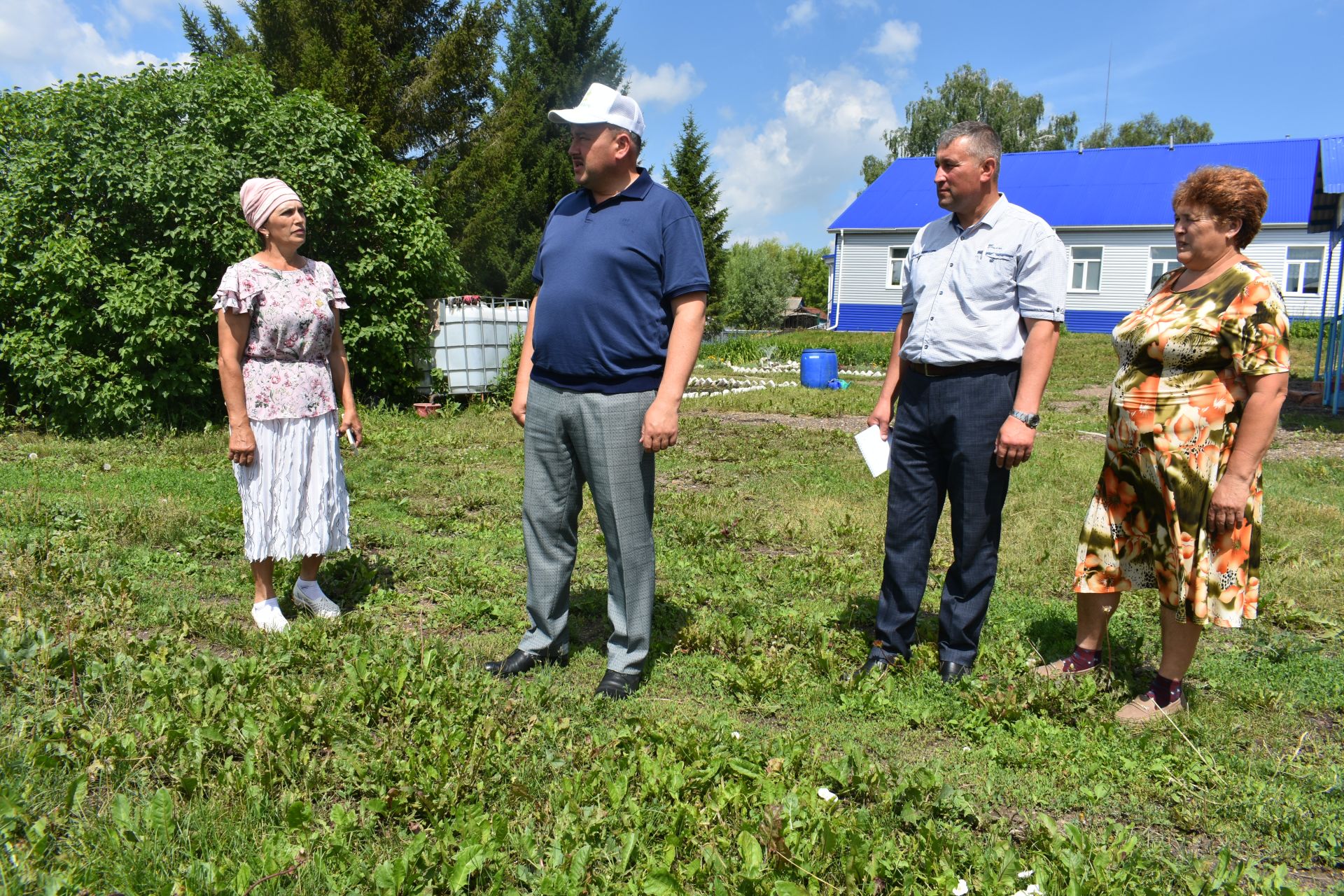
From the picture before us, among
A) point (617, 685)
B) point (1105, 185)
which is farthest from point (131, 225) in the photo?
point (1105, 185)

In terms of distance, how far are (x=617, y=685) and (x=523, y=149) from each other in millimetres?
27826

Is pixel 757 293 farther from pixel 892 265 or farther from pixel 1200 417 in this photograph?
pixel 1200 417

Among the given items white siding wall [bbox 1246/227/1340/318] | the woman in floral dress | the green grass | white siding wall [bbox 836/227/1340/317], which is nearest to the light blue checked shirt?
the woman in floral dress

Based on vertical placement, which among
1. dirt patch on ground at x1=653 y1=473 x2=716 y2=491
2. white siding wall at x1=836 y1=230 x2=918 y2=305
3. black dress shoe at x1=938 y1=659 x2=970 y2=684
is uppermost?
white siding wall at x1=836 y1=230 x2=918 y2=305

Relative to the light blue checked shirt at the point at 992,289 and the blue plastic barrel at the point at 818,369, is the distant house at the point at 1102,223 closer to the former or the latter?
the blue plastic barrel at the point at 818,369

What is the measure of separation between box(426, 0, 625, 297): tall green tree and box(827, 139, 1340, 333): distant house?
9994mm

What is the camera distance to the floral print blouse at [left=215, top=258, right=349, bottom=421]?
12.6 ft

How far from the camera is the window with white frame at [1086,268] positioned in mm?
29203

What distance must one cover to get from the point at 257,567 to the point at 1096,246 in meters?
30.0

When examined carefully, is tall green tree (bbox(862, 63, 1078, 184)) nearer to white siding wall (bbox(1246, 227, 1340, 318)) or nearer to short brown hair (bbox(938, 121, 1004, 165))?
white siding wall (bbox(1246, 227, 1340, 318))

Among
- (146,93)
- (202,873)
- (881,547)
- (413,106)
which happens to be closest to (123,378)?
(146,93)

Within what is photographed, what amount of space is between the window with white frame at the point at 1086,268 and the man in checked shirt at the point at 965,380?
1116 inches

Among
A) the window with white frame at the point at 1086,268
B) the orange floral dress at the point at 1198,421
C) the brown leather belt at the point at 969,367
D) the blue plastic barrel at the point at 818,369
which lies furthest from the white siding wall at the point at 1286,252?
the brown leather belt at the point at 969,367

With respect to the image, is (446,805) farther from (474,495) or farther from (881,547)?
(474,495)
